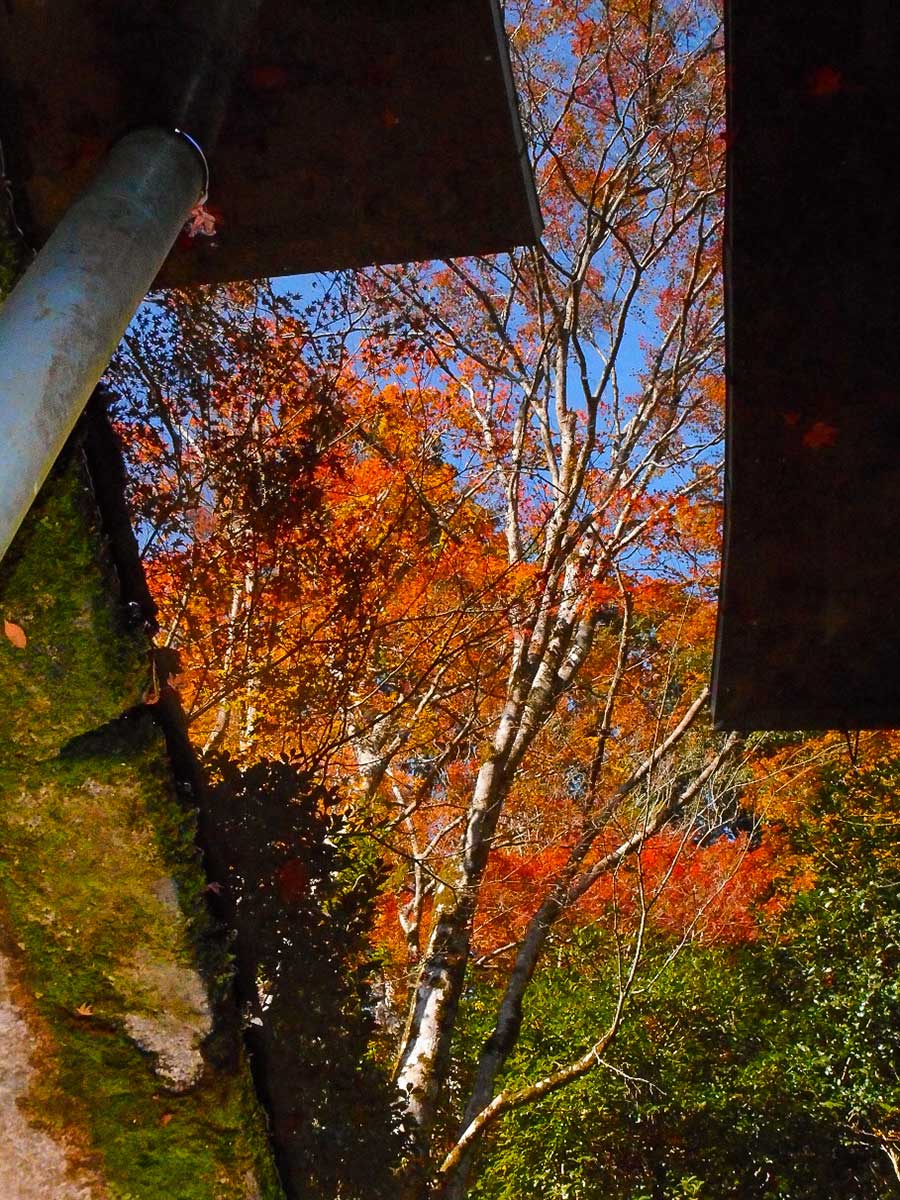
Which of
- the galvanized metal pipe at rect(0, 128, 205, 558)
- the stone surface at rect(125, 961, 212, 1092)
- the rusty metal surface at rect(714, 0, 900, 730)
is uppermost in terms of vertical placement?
the rusty metal surface at rect(714, 0, 900, 730)

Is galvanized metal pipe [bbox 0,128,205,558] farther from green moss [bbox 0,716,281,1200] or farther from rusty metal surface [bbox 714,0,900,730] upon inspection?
rusty metal surface [bbox 714,0,900,730]

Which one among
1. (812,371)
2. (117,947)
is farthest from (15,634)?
(812,371)

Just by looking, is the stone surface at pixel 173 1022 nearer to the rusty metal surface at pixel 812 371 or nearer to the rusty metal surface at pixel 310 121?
the rusty metal surface at pixel 310 121

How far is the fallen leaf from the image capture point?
6.37 feet

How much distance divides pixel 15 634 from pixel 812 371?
114 inches

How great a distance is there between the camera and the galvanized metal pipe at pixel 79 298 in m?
1.54

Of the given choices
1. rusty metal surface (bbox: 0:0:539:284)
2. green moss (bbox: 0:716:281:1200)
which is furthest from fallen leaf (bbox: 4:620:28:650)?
rusty metal surface (bbox: 0:0:539:284)

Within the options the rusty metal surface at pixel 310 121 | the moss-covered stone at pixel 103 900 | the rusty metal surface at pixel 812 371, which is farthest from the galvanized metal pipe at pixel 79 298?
the rusty metal surface at pixel 812 371

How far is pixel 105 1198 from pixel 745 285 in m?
3.56

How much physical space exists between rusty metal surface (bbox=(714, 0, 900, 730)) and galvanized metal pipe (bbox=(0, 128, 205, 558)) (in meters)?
1.99

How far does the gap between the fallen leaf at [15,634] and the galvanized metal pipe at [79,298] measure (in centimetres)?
46

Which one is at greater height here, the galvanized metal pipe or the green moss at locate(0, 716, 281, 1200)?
the galvanized metal pipe

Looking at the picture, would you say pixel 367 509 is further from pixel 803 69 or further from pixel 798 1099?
pixel 798 1099

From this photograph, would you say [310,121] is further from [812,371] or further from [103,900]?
[103,900]
